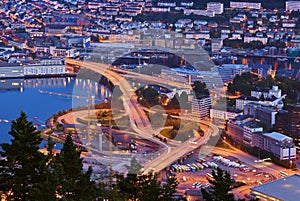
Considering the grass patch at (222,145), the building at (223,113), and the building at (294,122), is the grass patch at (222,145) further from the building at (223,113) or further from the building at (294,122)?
the building at (223,113)

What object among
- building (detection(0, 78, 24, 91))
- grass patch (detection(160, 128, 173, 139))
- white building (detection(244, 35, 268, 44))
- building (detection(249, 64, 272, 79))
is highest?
white building (detection(244, 35, 268, 44))

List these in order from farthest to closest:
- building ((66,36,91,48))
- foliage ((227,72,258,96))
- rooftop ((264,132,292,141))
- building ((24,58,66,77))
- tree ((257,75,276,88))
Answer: building ((66,36,91,48)) < building ((24,58,66,77)) < tree ((257,75,276,88)) < foliage ((227,72,258,96)) < rooftop ((264,132,292,141))

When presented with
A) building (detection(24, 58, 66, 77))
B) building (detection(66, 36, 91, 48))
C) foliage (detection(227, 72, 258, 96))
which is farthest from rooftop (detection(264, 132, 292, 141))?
building (detection(66, 36, 91, 48))

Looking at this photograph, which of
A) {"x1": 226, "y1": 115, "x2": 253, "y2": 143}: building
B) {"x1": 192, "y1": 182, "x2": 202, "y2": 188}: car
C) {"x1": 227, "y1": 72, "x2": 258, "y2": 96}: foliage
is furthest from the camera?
{"x1": 227, "y1": 72, "x2": 258, "y2": 96}: foliage

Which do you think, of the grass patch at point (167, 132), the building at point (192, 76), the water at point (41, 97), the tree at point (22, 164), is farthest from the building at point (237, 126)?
the tree at point (22, 164)

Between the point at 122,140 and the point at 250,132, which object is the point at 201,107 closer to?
the point at 250,132

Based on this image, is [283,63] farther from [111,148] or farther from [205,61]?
[111,148]

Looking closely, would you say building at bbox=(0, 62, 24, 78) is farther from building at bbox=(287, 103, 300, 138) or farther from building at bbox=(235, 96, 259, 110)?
building at bbox=(287, 103, 300, 138)

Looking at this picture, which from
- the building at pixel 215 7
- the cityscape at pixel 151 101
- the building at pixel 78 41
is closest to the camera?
the cityscape at pixel 151 101
